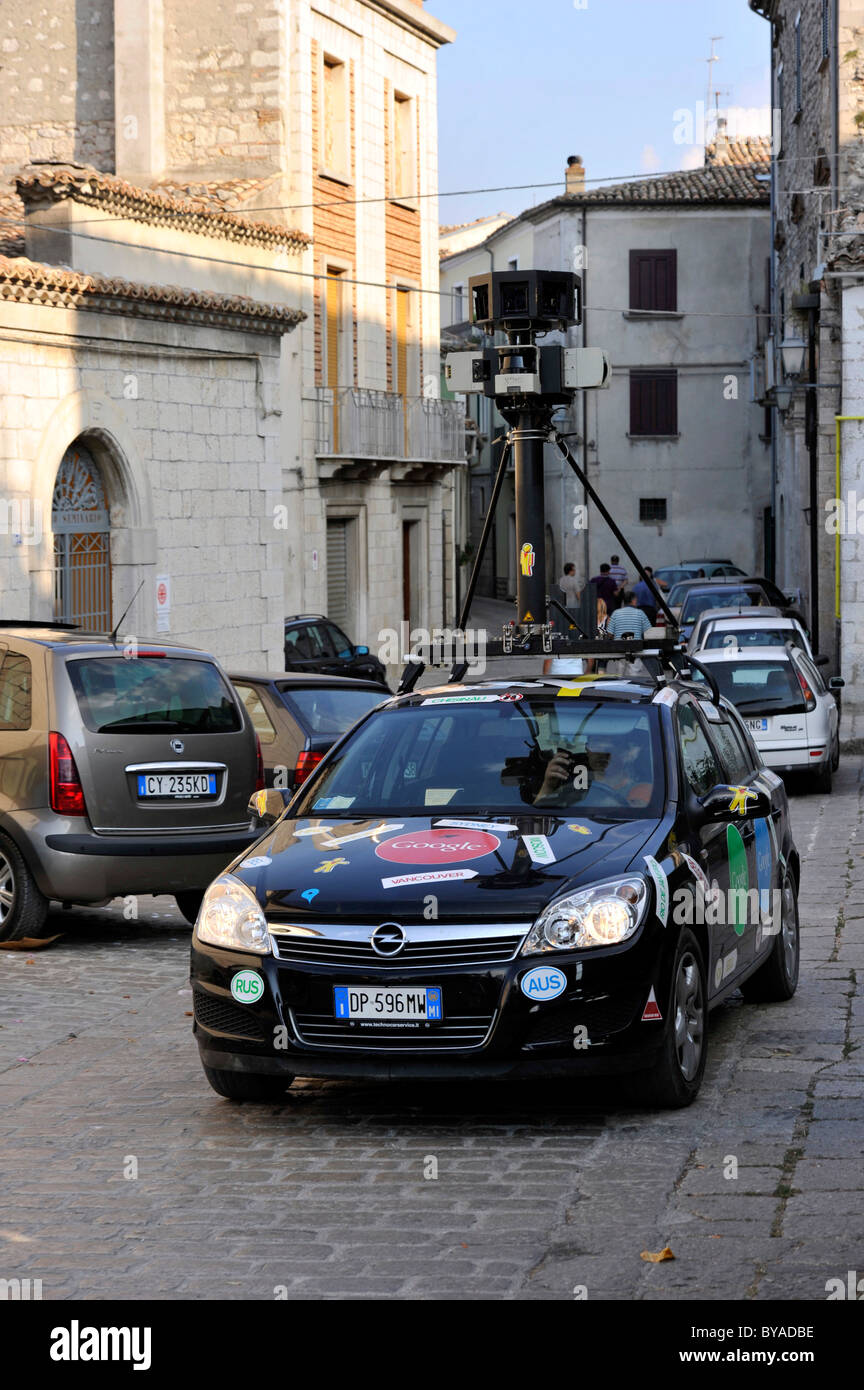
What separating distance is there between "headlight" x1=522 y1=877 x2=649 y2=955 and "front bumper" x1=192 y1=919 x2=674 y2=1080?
40 millimetres

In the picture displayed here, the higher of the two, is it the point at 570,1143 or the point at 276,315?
the point at 276,315

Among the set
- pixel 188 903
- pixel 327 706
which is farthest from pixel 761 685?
pixel 188 903

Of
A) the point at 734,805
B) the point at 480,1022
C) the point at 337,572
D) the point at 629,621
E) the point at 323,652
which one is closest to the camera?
the point at 480,1022

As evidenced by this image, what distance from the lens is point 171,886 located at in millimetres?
10688

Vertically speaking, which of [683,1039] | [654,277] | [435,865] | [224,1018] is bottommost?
[683,1039]

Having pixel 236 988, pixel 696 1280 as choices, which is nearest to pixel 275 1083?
pixel 236 988

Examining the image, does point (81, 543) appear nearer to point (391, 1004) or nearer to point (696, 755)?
point (696, 755)

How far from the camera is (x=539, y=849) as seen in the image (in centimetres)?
673

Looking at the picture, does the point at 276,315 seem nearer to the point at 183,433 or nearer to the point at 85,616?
the point at 183,433

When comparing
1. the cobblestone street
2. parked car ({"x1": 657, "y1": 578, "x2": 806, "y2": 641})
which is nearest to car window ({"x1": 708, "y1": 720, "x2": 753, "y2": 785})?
the cobblestone street

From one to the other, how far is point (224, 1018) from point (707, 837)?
6.72 ft

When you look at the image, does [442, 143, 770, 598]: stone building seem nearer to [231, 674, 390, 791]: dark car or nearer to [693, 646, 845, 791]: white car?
[693, 646, 845, 791]: white car

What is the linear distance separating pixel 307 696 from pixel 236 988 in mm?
6671

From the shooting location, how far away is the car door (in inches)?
284
